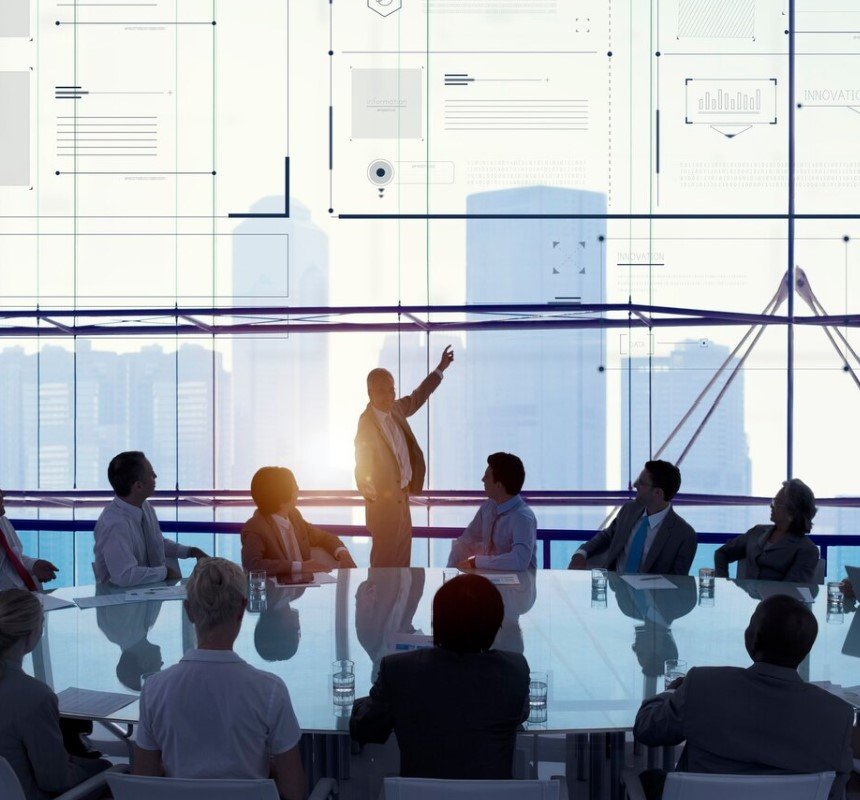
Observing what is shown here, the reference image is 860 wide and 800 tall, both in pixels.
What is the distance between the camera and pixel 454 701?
Result: 5.37 feet

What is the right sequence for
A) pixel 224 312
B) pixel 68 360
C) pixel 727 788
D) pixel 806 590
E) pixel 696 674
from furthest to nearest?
pixel 68 360 < pixel 224 312 < pixel 806 590 < pixel 696 674 < pixel 727 788

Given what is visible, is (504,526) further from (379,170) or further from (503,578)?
(379,170)

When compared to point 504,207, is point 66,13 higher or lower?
higher

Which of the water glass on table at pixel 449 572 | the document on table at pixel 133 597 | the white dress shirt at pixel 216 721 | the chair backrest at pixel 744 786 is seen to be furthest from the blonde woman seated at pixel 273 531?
the chair backrest at pixel 744 786

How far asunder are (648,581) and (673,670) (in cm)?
112

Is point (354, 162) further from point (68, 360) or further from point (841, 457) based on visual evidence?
point (841, 457)

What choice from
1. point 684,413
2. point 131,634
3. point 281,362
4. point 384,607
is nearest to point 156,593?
point 131,634

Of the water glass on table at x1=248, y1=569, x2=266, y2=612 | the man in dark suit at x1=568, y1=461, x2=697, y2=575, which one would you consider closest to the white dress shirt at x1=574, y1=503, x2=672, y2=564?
the man in dark suit at x1=568, y1=461, x2=697, y2=575

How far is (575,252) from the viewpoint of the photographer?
6.54 m

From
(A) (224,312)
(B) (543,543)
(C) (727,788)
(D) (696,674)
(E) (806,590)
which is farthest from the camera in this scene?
(A) (224,312)

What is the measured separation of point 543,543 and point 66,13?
15.1ft

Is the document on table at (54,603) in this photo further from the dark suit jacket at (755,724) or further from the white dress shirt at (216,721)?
the dark suit jacket at (755,724)

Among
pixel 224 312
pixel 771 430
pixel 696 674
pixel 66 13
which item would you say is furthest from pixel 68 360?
pixel 696 674

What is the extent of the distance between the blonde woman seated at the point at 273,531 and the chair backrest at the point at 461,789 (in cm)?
174
